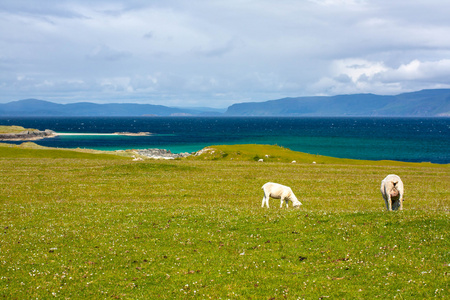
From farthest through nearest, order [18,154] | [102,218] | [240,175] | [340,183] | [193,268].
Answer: [18,154]
[240,175]
[340,183]
[102,218]
[193,268]

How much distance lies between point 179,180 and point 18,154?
143ft

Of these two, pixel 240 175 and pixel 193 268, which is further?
pixel 240 175

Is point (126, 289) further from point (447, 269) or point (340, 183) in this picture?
point (340, 183)

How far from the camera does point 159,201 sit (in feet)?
97.3

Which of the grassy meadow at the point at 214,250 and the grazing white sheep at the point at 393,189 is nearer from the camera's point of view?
the grassy meadow at the point at 214,250

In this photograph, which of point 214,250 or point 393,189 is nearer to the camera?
point 214,250

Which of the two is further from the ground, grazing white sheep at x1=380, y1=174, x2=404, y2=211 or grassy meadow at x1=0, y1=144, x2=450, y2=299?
grazing white sheep at x1=380, y1=174, x2=404, y2=211

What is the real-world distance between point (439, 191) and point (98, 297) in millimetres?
37218

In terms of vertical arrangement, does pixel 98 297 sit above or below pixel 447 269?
below

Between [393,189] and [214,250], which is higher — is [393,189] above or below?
above

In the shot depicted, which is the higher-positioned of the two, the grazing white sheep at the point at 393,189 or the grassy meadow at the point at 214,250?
the grazing white sheep at the point at 393,189

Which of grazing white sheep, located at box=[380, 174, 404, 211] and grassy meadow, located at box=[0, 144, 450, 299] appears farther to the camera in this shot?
grazing white sheep, located at box=[380, 174, 404, 211]

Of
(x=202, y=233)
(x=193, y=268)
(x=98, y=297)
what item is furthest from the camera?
(x=202, y=233)

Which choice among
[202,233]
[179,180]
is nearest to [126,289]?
[202,233]
